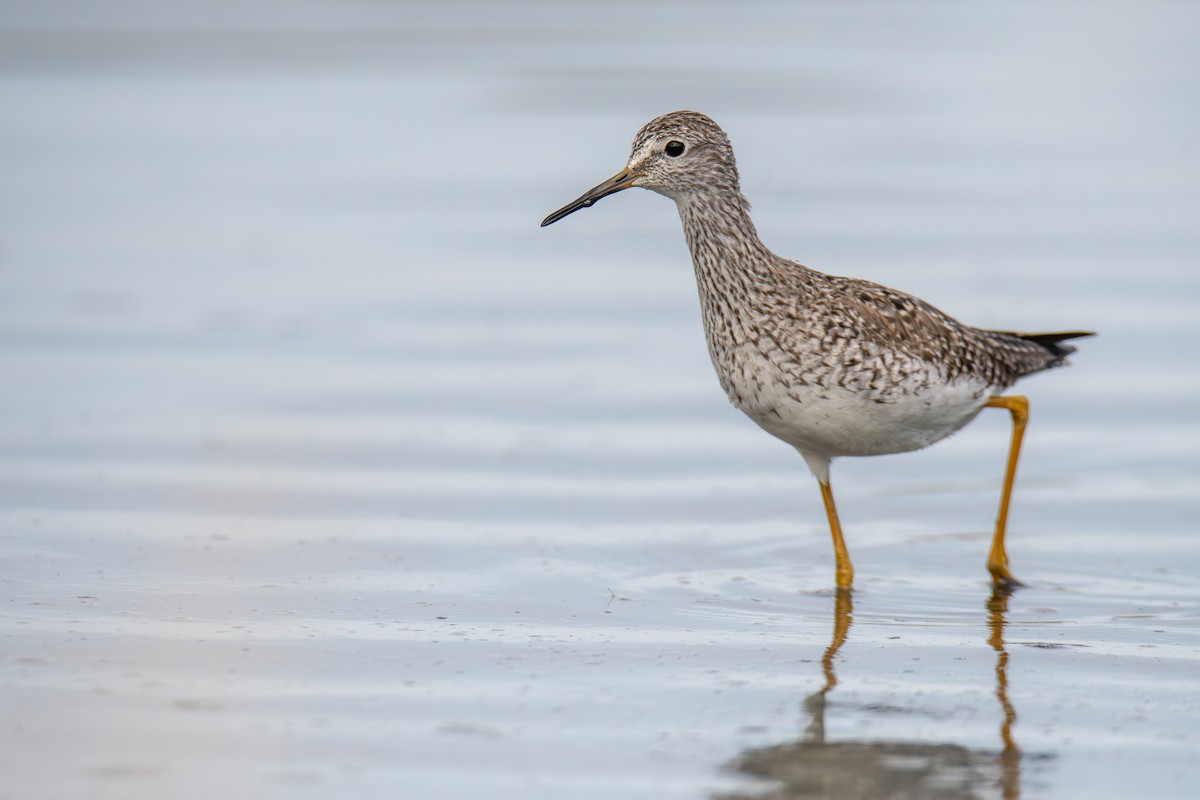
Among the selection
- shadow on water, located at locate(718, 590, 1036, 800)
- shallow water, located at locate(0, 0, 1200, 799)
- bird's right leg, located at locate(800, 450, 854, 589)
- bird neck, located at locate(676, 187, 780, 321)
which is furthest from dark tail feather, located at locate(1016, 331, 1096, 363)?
shadow on water, located at locate(718, 590, 1036, 800)

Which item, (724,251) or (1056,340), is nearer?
(724,251)

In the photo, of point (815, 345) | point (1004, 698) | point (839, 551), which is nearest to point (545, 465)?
point (839, 551)

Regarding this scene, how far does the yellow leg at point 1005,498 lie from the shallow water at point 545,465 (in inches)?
4.8

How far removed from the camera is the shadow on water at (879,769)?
195 inches

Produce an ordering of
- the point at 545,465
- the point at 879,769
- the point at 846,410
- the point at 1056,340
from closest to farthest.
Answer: the point at 879,769 → the point at 846,410 → the point at 1056,340 → the point at 545,465

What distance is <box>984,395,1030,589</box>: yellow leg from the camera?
7.43 meters

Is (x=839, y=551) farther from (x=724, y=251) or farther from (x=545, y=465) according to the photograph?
(x=545, y=465)

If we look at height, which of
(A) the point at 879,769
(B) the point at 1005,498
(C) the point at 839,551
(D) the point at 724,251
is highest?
(D) the point at 724,251

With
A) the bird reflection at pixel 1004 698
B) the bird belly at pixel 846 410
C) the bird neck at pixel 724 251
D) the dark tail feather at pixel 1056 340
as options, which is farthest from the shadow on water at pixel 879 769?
the dark tail feather at pixel 1056 340

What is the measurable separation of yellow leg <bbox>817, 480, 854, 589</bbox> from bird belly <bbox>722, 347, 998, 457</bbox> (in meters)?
0.21

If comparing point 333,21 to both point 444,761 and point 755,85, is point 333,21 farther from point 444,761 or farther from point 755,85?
point 444,761

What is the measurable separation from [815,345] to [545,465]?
2133mm

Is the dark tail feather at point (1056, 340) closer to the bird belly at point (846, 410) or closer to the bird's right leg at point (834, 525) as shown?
the bird belly at point (846, 410)

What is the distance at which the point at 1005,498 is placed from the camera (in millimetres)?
7820
